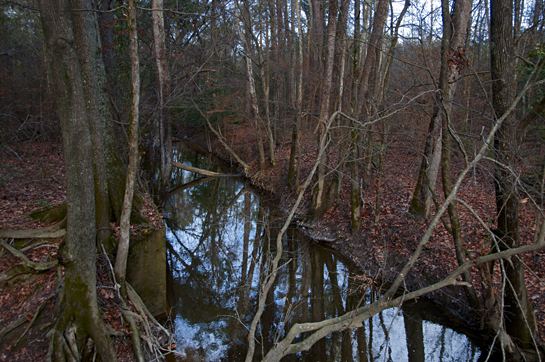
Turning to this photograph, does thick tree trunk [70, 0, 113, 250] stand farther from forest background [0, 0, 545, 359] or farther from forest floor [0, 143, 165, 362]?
forest floor [0, 143, 165, 362]

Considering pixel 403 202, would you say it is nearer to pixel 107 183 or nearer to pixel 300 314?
pixel 300 314

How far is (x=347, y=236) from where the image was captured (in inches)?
424

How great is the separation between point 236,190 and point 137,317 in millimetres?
13057

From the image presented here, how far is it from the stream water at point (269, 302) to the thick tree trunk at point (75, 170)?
6.16ft

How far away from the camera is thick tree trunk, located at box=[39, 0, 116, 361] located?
4113mm

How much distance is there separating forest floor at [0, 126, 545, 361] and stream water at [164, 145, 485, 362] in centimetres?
70

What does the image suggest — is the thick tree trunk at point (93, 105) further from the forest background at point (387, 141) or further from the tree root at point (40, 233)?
the tree root at point (40, 233)

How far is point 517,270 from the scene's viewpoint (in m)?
5.34

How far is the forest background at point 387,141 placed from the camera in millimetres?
4977

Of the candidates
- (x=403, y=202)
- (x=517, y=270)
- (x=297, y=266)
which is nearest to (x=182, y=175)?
→ (x=297, y=266)

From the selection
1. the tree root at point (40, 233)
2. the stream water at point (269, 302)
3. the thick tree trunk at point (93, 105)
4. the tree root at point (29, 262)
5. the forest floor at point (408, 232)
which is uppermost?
the thick tree trunk at point (93, 105)

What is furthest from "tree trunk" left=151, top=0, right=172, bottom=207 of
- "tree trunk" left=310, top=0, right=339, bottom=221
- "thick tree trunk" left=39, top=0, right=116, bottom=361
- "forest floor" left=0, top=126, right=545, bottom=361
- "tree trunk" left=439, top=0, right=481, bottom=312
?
"tree trunk" left=439, top=0, right=481, bottom=312

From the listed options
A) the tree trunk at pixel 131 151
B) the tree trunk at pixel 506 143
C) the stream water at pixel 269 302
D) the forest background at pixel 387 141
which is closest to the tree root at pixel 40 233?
the forest background at pixel 387 141

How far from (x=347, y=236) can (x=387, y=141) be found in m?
4.07
